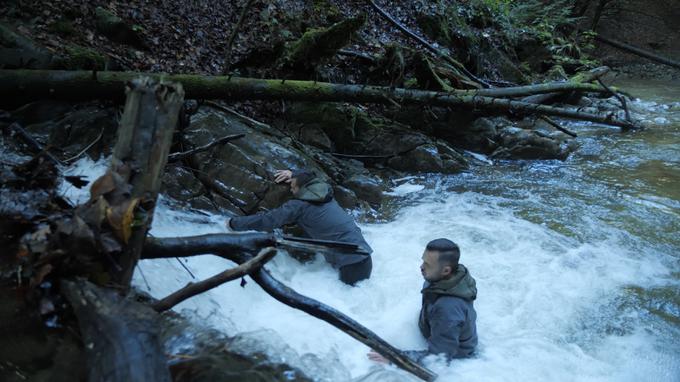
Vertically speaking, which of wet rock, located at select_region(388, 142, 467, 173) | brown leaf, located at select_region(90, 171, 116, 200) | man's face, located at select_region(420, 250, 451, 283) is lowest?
wet rock, located at select_region(388, 142, 467, 173)

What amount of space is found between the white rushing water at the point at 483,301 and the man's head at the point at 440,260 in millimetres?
730

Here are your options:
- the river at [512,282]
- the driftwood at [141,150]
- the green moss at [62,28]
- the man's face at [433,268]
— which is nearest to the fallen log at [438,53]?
the river at [512,282]

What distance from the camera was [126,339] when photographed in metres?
1.77

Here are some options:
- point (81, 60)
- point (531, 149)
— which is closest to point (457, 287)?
point (81, 60)

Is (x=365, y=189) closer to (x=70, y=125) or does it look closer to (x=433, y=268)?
(x=433, y=268)

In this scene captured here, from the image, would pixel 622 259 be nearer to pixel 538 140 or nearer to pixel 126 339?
pixel 538 140

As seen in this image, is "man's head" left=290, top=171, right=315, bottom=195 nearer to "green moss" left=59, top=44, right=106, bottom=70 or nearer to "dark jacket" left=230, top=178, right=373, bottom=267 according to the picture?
"dark jacket" left=230, top=178, right=373, bottom=267

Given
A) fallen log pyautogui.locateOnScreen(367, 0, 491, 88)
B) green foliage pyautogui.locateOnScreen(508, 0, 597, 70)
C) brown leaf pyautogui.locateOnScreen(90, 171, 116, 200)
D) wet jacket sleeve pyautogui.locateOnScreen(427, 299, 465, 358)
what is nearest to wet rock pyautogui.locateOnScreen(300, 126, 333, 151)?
fallen log pyautogui.locateOnScreen(367, 0, 491, 88)

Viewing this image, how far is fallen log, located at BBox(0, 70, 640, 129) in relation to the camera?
527cm

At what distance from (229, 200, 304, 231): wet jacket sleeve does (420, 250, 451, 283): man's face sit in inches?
70.1

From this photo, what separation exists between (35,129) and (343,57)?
19.4 ft

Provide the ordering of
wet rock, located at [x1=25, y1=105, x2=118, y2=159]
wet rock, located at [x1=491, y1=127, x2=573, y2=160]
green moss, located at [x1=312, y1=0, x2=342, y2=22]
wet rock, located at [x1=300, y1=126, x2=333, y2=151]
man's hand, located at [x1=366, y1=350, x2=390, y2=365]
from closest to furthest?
man's hand, located at [x1=366, y1=350, x2=390, y2=365]
wet rock, located at [x1=25, y1=105, x2=118, y2=159]
wet rock, located at [x1=300, y1=126, x2=333, y2=151]
wet rock, located at [x1=491, y1=127, x2=573, y2=160]
green moss, located at [x1=312, y1=0, x2=342, y2=22]

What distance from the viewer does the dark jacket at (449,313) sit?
367 centimetres

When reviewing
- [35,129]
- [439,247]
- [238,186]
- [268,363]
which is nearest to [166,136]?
[268,363]
